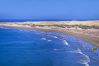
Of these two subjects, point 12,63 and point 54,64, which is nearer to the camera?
point 54,64

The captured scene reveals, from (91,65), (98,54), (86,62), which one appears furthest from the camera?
(98,54)

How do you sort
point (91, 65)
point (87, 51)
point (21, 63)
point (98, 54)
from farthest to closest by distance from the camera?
1. point (87, 51)
2. point (98, 54)
3. point (21, 63)
4. point (91, 65)

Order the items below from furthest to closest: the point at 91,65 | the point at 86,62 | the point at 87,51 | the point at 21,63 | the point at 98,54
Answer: the point at 87,51 < the point at 98,54 < the point at 21,63 < the point at 86,62 < the point at 91,65

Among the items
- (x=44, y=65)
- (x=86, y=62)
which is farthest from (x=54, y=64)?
(x=86, y=62)

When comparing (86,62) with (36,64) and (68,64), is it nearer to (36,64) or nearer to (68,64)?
(68,64)

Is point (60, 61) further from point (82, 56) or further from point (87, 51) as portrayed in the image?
point (87, 51)

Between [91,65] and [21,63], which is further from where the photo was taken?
[21,63]

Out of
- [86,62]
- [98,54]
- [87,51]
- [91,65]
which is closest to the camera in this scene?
[91,65]

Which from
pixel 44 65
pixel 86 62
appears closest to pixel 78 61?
pixel 86 62

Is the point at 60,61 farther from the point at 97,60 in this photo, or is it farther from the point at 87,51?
the point at 87,51
